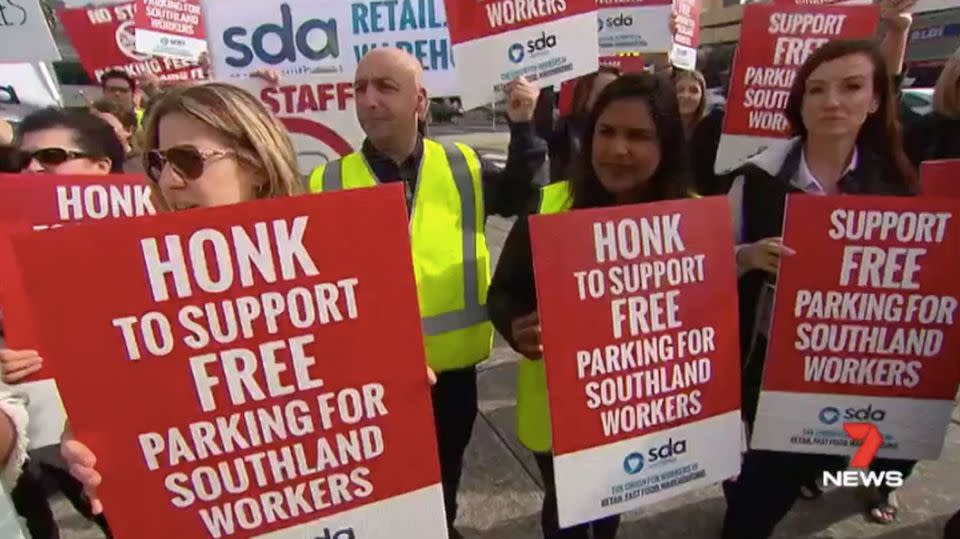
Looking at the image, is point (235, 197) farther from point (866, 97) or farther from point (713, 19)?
point (713, 19)

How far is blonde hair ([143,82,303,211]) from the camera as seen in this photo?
1338 millimetres

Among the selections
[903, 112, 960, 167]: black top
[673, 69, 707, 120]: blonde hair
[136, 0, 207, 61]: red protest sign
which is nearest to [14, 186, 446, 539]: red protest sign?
[903, 112, 960, 167]: black top

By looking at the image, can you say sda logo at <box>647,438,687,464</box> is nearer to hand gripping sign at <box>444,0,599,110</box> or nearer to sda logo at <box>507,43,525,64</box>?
hand gripping sign at <box>444,0,599,110</box>

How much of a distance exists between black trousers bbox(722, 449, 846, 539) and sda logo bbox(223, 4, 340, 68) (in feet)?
8.44

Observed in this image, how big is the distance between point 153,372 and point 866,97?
82.9 inches

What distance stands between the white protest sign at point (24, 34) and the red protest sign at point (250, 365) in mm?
3139

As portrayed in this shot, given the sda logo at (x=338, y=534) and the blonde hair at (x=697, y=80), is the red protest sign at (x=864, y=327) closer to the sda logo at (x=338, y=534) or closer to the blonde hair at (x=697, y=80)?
the sda logo at (x=338, y=534)

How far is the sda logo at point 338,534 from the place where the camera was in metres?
1.35

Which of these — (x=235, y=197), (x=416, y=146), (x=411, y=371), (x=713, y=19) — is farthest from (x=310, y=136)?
(x=713, y=19)

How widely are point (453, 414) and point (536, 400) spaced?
0.46m

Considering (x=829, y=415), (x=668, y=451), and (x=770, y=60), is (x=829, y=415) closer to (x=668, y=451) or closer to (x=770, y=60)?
(x=668, y=451)

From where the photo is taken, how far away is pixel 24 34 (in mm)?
3619

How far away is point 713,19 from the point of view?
112 ft

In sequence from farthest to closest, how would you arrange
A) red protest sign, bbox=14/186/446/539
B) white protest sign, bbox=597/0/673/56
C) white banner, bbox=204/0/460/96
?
white protest sign, bbox=597/0/673/56
white banner, bbox=204/0/460/96
red protest sign, bbox=14/186/446/539
